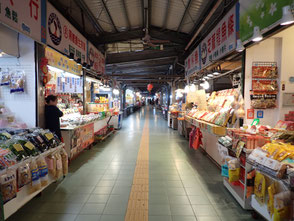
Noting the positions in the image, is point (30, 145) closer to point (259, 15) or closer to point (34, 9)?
point (34, 9)

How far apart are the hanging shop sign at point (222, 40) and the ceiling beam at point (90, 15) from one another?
4.23m

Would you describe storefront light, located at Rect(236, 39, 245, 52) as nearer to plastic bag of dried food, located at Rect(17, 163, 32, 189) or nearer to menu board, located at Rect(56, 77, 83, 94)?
plastic bag of dried food, located at Rect(17, 163, 32, 189)

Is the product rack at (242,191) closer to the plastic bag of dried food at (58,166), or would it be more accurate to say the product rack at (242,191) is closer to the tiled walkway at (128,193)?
the tiled walkway at (128,193)

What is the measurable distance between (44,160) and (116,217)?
1.61 metres

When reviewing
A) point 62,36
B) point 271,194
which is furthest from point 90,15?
point 271,194

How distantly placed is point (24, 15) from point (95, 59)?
4.55 m

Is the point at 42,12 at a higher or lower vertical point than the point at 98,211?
higher

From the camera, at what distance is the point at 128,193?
3.40 metres

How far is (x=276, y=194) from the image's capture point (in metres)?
2.05

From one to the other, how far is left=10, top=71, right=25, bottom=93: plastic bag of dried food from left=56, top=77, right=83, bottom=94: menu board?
1.91 meters

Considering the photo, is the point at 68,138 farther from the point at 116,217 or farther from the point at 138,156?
the point at 116,217

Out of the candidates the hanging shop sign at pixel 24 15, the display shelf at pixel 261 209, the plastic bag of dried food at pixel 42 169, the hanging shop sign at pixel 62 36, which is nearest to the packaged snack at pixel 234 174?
the display shelf at pixel 261 209

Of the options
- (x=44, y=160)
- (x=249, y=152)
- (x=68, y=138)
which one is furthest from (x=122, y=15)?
(x=249, y=152)

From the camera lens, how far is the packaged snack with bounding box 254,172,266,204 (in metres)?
2.33
